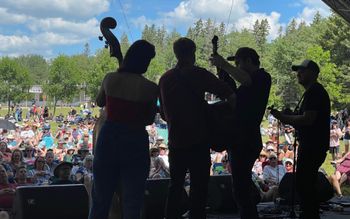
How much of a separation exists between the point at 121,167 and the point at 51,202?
1388 millimetres

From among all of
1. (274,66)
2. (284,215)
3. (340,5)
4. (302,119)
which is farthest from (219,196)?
(274,66)

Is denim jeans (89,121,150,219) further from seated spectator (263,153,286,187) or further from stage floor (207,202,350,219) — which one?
A: seated spectator (263,153,286,187)

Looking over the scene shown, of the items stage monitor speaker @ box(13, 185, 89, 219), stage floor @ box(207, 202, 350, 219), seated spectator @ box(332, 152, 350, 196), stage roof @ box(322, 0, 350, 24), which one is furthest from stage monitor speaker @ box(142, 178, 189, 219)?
stage roof @ box(322, 0, 350, 24)

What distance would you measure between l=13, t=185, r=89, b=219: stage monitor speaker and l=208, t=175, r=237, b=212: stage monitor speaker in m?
1.43

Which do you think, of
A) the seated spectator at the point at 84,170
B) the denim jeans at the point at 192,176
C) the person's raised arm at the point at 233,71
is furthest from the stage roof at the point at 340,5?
the denim jeans at the point at 192,176

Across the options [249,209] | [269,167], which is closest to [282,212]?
[249,209]

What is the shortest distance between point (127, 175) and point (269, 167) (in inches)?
243

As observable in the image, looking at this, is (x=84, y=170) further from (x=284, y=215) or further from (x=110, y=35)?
(x=110, y=35)

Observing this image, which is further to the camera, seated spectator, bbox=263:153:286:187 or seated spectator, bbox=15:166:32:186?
seated spectator, bbox=263:153:286:187

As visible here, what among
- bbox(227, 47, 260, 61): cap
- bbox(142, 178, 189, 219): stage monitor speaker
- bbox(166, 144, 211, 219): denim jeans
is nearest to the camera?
bbox(166, 144, 211, 219): denim jeans

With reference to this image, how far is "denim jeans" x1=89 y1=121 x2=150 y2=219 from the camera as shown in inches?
129

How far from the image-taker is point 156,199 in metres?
4.97

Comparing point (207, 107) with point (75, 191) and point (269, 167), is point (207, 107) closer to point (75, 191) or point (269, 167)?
point (75, 191)

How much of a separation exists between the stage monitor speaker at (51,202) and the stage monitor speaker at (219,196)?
4.68 ft
